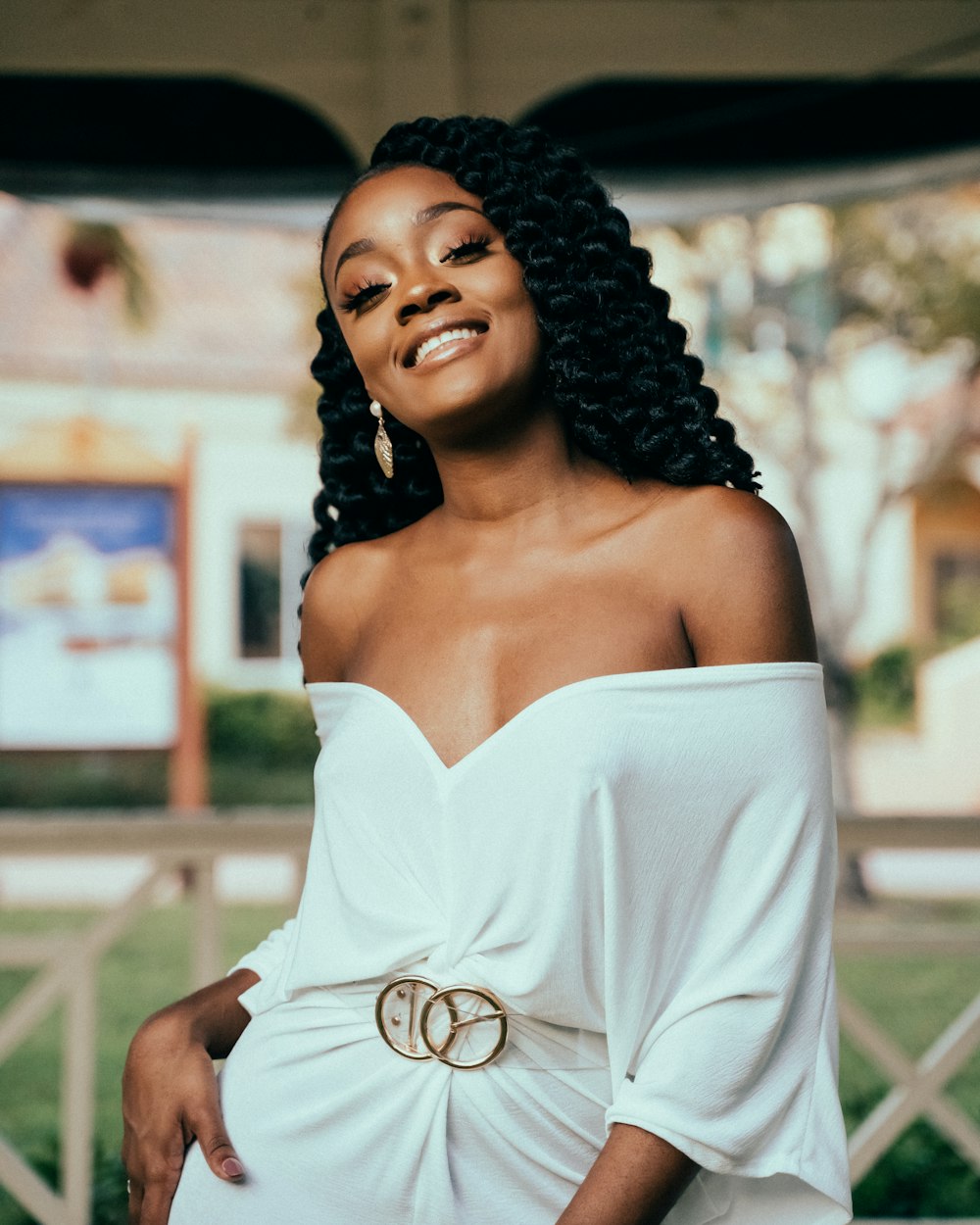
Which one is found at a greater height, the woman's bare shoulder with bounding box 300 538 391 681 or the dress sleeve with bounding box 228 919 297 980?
the woman's bare shoulder with bounding box 300 538 391 681

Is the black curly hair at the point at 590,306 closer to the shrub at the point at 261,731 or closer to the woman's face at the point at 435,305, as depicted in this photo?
the woman's face at the point at 435,305

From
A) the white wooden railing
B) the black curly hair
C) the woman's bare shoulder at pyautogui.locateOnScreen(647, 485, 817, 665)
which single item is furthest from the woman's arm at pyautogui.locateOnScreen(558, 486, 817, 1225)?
the white wooden railing

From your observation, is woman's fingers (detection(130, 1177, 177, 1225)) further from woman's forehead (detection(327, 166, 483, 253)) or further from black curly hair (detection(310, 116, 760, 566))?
woman's forehead (detection(327, 166, 483, 253))

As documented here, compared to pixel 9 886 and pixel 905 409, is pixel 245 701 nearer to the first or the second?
pixel 9 886

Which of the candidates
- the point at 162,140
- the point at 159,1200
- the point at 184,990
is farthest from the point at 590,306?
the point at 184,990

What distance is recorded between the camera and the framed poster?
50.2ft

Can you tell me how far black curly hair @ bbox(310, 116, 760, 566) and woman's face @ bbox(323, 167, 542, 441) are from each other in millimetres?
30

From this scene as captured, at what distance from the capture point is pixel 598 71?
12.8 ft

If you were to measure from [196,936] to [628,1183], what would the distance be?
2.77 metres

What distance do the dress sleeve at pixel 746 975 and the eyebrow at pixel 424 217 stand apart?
26.6 inches

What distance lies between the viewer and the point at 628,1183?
1.41 meters

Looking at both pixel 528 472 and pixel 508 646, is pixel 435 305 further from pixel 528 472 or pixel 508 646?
pixel 508 646

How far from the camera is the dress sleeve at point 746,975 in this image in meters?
1.43

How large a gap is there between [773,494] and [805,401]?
5.45m
